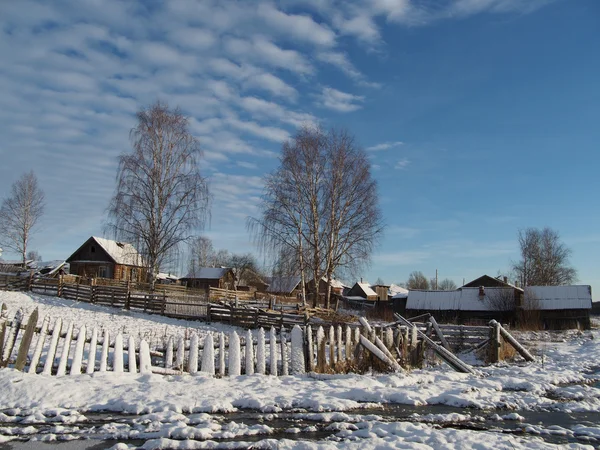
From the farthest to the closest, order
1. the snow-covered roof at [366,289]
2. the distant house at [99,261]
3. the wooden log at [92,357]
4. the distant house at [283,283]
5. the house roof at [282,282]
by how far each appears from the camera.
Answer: the snow-covered roof at [366,289]
the distant house at [99,261]
the distant house at [283,283]
the house roof at [282,282]
the wooden log at [92,357]

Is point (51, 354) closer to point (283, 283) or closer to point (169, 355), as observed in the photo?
point (169, 355)

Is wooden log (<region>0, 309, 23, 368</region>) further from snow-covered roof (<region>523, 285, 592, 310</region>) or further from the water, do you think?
snow-covered roof (<region>523, 285, 592, 310</region>)

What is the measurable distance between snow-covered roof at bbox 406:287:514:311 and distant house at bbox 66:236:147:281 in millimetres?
29621

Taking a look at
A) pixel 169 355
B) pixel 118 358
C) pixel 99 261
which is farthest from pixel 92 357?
pixel 99 261

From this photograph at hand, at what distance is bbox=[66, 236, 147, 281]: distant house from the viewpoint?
5041cm

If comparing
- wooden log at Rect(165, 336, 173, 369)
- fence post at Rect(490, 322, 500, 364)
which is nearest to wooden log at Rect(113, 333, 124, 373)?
wooden log at Rect(165, 336, 173, 369)

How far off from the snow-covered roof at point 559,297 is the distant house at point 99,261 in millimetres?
38661

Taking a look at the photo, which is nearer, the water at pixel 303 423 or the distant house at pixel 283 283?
the water at pixel 303 423

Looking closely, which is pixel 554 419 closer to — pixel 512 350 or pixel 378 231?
pixel 512 350

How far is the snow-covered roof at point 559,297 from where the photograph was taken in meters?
38.4

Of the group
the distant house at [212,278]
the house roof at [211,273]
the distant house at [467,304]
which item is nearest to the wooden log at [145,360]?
the distant house at [467,304]

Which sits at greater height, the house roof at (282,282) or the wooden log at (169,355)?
the house roof at (282,282)

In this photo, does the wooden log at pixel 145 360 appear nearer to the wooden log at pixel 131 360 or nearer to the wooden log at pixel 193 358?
the wooden log at pixel 131 360

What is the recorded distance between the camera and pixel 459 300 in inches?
1619
